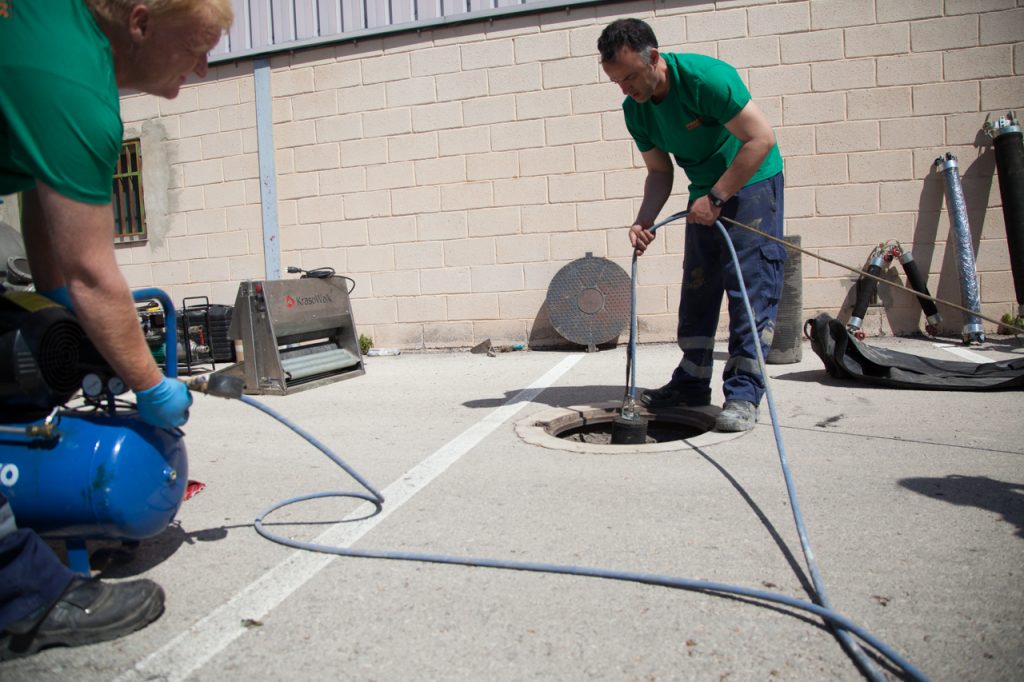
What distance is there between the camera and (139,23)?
1685 millimetres

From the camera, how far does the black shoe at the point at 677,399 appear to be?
3.90m

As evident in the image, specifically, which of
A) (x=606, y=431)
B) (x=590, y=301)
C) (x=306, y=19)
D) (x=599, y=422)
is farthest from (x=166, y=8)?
(x=306, y=19)

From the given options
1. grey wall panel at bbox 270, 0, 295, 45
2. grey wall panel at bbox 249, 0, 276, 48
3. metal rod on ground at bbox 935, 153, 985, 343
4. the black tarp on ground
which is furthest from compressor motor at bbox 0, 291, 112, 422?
grey wall panel at bbox 249, 0, 276, 48

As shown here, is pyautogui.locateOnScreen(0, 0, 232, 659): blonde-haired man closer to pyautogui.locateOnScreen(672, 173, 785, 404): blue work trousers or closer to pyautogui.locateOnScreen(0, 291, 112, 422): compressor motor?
pyautogui.locateOnScreen(0, 291, 112, 422): compressor motor

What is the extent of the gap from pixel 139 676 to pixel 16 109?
1.25m

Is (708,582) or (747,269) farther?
(747,269)

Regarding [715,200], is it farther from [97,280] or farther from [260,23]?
[260,23]

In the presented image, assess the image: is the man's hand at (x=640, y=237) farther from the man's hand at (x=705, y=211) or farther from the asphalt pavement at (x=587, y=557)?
the asphalt pavement at (x=587, y=557)

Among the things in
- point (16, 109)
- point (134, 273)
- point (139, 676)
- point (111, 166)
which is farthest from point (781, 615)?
point (134, 273)

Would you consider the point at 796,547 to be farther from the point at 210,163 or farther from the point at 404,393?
the point at 210,163

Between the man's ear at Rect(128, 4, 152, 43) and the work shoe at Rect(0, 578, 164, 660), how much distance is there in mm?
1329

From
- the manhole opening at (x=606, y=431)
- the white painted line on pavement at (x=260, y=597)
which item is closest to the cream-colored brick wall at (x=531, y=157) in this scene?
the manhole opening at (x=606, y=431)

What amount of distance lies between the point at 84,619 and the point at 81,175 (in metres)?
1.02

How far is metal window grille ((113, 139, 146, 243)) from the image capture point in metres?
8.34
